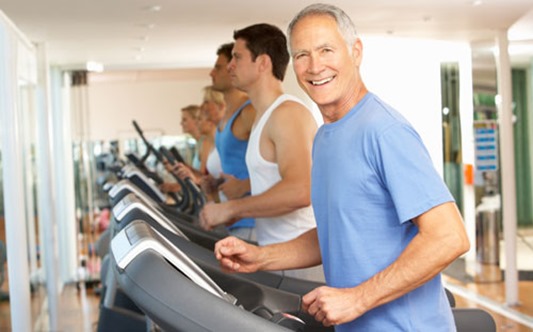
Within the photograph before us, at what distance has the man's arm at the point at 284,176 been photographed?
2.71 metres

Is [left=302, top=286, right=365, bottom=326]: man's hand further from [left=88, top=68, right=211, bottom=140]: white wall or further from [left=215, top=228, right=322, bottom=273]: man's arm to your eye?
[left=88, top=68, right=211, bottom=140]: white wall

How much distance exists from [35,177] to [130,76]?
505 centimetres

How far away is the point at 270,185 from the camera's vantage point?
2.90 m

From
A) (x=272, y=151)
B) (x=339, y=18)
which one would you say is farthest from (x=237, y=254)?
(x=272, y=151)

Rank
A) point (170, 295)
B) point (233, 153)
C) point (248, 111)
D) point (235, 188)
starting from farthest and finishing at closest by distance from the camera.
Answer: point (233, 153)
point (248, 111)
point (235, 188)
point (170, 295)

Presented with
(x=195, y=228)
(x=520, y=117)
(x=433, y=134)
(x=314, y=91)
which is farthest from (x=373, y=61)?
(x=314, y=91)

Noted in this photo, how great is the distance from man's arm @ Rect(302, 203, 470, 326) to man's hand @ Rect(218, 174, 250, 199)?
80.8 inches

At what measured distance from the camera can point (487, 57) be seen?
21.3 ft

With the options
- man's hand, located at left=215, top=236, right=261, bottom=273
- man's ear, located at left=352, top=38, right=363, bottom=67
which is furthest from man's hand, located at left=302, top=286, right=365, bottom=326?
man's ear, located at left=352, top=38, right=363, bottom=67

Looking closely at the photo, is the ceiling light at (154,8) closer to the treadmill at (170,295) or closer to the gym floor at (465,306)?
the gym floor at (465,306)

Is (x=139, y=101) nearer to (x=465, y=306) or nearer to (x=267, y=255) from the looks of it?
(x=465, y=306)

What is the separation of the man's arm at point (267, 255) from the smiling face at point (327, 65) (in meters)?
0.36

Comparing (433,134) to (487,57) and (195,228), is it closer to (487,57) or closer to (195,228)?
(487,57)

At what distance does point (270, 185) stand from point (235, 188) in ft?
2.48
